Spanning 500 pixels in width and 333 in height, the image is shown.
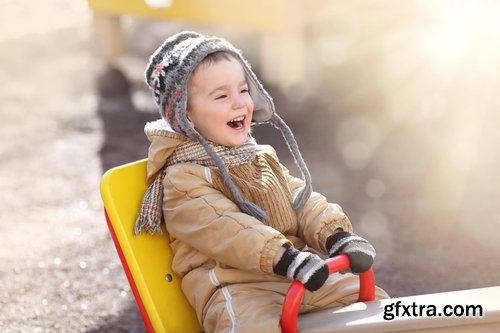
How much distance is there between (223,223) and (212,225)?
25mm

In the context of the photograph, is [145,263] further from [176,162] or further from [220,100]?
[220,100]

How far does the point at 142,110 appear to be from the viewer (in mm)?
4902

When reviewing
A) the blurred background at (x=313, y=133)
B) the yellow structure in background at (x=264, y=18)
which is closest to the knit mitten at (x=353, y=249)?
the blurred background at (x=313, y=133)

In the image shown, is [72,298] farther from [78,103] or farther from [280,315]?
[78,103]

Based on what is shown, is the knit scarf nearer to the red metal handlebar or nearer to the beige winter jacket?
the beige winter jacket

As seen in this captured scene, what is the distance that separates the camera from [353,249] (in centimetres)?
175

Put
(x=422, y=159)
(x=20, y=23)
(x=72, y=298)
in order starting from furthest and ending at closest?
(x=20, y=23)
(x=422, y=159)
(x=72, y=298)

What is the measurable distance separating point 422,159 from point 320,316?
2.24 metres

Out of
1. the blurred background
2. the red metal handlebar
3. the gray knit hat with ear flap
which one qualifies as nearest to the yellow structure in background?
the blurred background

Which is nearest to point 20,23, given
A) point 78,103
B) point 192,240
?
point 78,103

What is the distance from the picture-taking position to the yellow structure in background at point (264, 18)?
452 centimetres

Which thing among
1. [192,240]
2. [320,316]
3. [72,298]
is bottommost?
[72,298]

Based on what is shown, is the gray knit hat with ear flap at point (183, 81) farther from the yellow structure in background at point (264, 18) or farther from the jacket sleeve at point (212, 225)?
the yellow structure in background at point (264, 18)

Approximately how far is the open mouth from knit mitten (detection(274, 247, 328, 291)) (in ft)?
1.21
